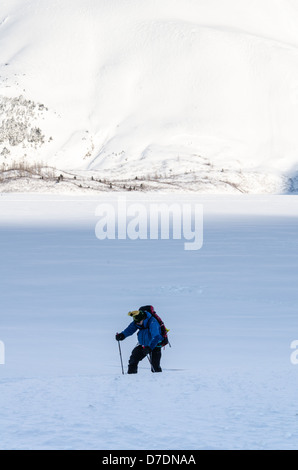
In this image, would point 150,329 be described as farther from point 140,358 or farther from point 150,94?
point 150,94

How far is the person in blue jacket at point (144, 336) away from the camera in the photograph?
6832 mm

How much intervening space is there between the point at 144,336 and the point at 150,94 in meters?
84.9

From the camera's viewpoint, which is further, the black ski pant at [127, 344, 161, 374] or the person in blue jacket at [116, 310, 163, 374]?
the black ski pant at [127, 344, 161, 374]

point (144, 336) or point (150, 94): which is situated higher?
point (150, 94)

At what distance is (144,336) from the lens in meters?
7.00

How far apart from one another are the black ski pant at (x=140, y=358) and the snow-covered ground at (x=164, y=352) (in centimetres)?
9

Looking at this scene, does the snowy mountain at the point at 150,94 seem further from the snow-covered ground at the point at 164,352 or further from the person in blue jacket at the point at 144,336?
the person in blue jacket at the point at 144,336

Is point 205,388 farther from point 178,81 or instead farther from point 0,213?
point 178,81

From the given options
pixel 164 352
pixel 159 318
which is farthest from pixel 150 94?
pixel 159 318

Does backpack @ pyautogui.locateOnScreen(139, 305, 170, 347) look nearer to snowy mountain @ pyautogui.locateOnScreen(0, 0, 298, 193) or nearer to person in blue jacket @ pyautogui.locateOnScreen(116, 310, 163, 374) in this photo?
person in blue jacket @ pyautogui.locateOnScreen(116, 310, 163, 374)

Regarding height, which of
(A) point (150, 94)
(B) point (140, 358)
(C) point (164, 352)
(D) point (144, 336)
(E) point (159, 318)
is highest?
(A) point (150, 94)

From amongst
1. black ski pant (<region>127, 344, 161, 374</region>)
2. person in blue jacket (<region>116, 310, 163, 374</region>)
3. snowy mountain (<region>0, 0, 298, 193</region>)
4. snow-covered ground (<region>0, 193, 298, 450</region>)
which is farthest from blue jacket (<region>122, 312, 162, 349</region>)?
snowy mountain (<region>0, 0, 298, 193</region>)

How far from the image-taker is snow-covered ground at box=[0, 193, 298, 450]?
5.44 meters
